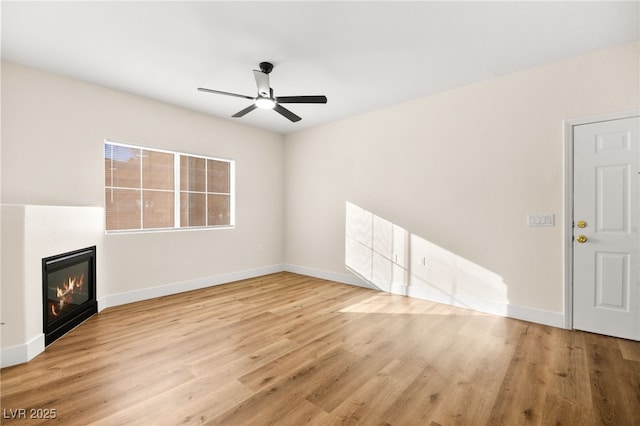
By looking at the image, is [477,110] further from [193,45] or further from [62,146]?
[62,146]

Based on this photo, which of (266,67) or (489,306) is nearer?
(266,67)

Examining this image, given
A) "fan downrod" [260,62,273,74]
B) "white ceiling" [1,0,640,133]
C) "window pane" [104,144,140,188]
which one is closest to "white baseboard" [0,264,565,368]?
"window pane" [104,144,140,188]

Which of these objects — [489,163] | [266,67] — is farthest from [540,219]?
[266,67]

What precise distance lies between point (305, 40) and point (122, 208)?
3243 millimetres

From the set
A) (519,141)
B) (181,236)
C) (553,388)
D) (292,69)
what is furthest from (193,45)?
(553,388)

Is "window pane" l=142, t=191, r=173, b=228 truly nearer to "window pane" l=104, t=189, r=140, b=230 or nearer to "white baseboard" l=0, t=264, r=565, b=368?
"window pane" l=104, t=189, r=140, b=230

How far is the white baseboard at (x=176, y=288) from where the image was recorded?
3689 mm

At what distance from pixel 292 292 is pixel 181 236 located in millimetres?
1938

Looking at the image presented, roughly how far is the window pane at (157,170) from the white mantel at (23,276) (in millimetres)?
1429

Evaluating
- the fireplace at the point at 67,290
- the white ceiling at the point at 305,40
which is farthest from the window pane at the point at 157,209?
the white ceiling at the point at 305,40

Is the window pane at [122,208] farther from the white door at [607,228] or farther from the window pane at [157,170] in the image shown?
the white door at [607,228]

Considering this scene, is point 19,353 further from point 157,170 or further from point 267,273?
point 267,273

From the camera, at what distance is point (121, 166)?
3.87 m

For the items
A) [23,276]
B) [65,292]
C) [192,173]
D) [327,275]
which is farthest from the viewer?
[327,275]
